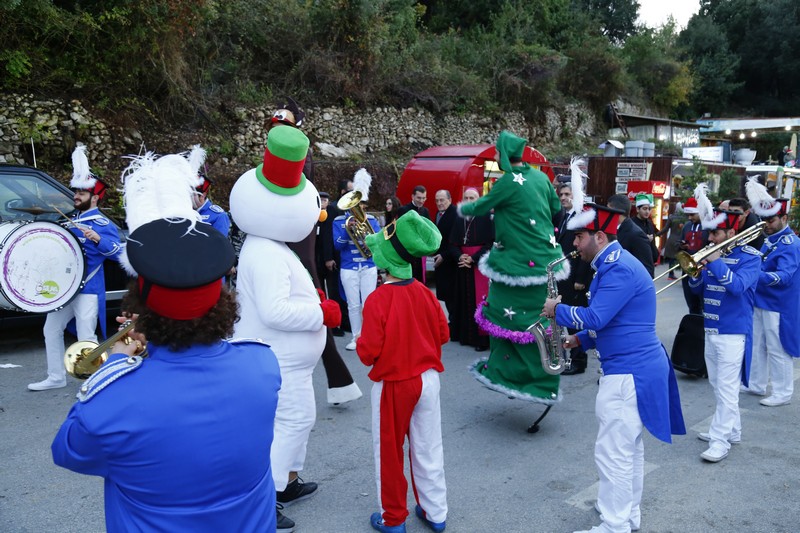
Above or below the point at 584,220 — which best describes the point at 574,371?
below

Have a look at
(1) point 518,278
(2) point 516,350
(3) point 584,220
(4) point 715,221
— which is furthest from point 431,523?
(4) point 715,221

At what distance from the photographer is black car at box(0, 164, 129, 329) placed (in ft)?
21.9

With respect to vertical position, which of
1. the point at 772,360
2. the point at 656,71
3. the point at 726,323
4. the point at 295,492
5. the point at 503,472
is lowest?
the point at 503,472

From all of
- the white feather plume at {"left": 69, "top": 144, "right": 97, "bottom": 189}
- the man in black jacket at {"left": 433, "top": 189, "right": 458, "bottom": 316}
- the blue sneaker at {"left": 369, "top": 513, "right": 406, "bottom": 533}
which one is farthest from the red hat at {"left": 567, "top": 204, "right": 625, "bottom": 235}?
the white feather plume at {"left": 69, "top": 144, "right": 97, "bottom": 189}

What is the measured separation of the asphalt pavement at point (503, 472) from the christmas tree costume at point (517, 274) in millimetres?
447

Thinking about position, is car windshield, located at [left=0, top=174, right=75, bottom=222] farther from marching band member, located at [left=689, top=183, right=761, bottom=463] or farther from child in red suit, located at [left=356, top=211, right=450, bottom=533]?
marching band member, located at [left=689, top=183, right=761, bottom=463]

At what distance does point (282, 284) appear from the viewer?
361cm

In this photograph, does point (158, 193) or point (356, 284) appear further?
point (356, 284)

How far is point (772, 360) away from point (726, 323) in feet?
5.75

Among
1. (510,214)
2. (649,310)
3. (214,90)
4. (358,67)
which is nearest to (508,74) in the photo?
(358,67)

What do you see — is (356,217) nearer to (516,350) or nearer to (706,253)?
(516,350)

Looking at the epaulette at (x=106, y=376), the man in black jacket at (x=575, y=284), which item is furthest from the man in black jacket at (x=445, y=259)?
the epaulette at (x=106, y=376)

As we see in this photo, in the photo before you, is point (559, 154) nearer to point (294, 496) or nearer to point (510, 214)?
point (510, 214)

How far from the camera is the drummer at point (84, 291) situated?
576cm
